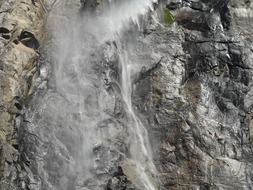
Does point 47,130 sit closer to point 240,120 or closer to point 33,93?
point 33,93

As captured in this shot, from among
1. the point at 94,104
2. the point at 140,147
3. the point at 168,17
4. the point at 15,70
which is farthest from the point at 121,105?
the point at 168,17

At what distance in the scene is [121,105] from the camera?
15523 millimetres

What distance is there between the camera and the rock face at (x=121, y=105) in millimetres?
13508

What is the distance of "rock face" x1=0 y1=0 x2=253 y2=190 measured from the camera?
13.5 m

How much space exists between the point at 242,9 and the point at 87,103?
852cm

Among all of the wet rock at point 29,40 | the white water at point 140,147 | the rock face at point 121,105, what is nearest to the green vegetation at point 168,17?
the rock face at point 121,105

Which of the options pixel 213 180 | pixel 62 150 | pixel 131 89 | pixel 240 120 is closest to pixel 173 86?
pixel 131 89

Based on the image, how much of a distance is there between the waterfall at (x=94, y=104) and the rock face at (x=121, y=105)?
35 millimetres

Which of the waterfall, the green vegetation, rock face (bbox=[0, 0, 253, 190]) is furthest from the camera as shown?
the green vegetation

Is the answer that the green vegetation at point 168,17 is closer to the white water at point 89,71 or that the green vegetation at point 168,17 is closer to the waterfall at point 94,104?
the white water at point 89,71

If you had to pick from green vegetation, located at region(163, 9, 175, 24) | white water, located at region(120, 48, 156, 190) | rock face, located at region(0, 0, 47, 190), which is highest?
green vegetation, located at region(163, 9, 175, 24)

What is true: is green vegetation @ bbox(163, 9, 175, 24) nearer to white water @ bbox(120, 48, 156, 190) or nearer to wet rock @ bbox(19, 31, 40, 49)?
white water @ bbox(120, 48, 156, 190)

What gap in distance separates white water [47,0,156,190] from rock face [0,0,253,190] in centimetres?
5

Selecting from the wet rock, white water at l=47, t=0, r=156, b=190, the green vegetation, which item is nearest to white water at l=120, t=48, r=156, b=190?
white water at l=47, t=0, r=156, b=190
